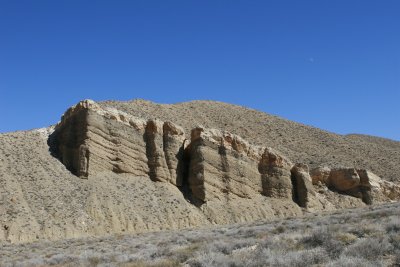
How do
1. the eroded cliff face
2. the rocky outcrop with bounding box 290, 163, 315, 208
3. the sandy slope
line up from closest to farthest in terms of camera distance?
the eroded cliff face < the rocky outcrop with bounding box 290, 163, 315, 208 < the sandy slope

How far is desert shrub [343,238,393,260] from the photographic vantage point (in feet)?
37.7

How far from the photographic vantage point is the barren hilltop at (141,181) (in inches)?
1410

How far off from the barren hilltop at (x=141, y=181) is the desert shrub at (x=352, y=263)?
25435mm

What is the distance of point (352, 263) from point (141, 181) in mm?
33364

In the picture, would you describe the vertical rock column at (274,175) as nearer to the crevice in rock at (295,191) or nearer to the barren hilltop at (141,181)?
the barren hilltop at (141,181)

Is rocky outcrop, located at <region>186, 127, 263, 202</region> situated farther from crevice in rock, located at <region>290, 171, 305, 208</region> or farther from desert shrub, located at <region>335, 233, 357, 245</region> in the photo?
desert shrub, located at <region>335, 233, 357, 245</region>

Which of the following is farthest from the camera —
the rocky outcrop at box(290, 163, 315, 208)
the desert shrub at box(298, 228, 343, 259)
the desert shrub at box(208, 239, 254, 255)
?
Answer: the rocky outcrop at box(290, 163, 315, 208)

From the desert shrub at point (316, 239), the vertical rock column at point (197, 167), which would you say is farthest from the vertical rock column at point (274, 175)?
the desert shrub at point (316, 239)

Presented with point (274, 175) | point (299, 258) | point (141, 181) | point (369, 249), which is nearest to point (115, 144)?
point (141, 181)

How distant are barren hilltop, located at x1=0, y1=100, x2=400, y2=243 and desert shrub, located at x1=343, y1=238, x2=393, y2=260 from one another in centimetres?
2488

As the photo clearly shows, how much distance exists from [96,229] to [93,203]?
2.51 meters

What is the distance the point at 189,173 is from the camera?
45.9m

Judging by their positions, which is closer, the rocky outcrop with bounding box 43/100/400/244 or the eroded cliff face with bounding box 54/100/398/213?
the rocky outcrop with bounding box 43/100/400/244

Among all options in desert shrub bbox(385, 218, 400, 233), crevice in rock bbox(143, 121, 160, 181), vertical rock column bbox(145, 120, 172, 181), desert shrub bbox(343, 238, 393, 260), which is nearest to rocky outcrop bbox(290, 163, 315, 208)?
vertical rock column bbox(145, 120, 172, 181)
